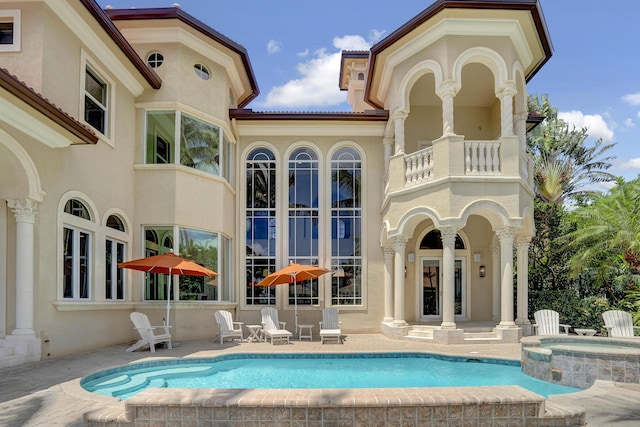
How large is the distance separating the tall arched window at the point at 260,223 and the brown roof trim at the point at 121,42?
13.6 feet

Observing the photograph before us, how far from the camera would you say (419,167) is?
13.6 m

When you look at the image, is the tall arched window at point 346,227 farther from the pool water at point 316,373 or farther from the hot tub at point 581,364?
the hot tub at point 581,364

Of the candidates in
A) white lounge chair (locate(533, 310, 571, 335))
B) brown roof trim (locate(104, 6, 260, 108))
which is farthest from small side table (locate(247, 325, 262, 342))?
brown roof trim (locate(104, 6, 260, 108))

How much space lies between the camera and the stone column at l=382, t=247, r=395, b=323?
1507cm

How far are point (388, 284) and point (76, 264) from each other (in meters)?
8.76

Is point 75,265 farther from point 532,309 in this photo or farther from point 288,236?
point 532,309

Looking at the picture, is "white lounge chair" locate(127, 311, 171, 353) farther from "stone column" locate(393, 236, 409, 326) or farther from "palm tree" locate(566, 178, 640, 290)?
"palm tree" locate(566, 178, 640, 290)

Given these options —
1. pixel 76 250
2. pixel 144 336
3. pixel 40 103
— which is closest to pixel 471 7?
pixel 40 103

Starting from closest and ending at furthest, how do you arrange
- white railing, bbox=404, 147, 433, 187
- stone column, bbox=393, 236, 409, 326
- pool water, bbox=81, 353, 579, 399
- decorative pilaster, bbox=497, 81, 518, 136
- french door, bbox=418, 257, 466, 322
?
pool water, bbox=81, 353, 579, 399, decorative pilaster, bbox=497, 81, 518, 136, white railing, bbox=404, 147, 433, 187, stone column, bbox=393, 236, 409, 326, french door, bbox=418, 257, 466, 322

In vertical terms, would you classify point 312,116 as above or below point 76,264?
above

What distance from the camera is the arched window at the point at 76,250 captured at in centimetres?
1048

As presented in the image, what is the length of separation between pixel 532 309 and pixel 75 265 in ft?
47.1

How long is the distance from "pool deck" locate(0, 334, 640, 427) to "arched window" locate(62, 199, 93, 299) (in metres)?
1.44

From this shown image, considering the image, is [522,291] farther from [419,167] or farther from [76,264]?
[76,264]
